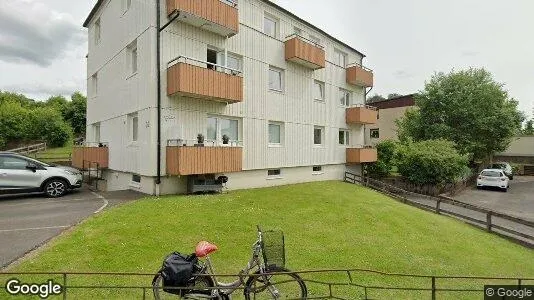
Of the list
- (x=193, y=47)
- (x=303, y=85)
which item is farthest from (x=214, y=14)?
(x=303, y=85)

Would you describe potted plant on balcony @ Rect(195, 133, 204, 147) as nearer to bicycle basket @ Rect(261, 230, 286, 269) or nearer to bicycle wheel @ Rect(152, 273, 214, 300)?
bicycle wheel @ Rect(152, 273, 214, 300)

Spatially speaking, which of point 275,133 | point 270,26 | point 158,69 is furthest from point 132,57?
point 275,133

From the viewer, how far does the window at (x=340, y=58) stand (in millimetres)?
23656

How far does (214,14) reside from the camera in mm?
13570

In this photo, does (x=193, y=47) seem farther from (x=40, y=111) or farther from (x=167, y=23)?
(x=40, y=111)

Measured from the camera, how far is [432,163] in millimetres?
23484

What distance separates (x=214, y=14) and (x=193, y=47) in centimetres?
167

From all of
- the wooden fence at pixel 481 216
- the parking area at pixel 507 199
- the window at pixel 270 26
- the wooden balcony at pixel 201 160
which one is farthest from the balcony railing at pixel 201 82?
the parking area at pixel 507 199

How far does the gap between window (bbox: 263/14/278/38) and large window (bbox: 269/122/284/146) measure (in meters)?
5.04

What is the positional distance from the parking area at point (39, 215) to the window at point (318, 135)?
11971mm

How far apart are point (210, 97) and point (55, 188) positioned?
7359 millimetres

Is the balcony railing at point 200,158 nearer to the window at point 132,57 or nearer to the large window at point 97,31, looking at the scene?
the window at point 132,57

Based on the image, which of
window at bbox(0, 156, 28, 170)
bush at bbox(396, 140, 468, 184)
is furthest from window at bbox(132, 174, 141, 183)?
bush at bbox(396, 140, 468, 184)

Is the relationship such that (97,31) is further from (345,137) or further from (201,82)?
(345,137)
